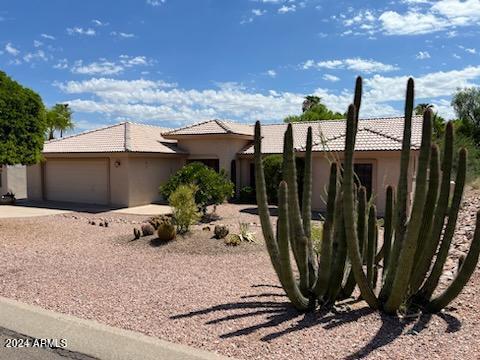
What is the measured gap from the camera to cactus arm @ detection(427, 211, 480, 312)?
5965 millimetres

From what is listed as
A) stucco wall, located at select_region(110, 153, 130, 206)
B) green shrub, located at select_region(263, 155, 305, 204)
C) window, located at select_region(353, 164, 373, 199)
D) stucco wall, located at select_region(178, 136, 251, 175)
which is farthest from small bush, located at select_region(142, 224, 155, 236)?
stucco wall, located at select_region(178, 136, 251, 175)

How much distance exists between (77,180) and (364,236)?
20.8 meters

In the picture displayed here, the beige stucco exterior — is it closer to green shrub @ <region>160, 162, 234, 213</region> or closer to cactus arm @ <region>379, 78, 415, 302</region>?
green shrub @ <region>160, 162, 234, 213</region>

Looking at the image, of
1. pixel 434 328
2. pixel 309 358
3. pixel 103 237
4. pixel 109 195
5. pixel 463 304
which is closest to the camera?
pixel 309 358

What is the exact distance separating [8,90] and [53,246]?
6.05 metres

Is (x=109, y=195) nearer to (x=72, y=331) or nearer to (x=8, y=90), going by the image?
(x=8, y=90)

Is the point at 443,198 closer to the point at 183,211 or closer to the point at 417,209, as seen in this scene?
the point at 417,209

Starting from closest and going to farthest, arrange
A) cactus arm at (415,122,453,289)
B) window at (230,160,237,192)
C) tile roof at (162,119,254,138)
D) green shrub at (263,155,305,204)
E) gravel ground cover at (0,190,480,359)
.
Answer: gravel ground cover at (0,190,480,359) → cactus arm at (415,122,453,289) → green shrub at (263,155,305,204) → tile roof at (162,119,254,138) → window at (230,160,237,192)

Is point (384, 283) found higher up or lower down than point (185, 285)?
higher up

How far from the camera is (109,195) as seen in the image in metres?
23.1

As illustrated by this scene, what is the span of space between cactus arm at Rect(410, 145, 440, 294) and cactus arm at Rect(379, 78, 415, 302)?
283 millimetres

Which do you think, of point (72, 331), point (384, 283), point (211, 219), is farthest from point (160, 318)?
point (211, 219)

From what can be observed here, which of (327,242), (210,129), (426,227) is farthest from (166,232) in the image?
(210,129)

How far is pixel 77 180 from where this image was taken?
80.3ft
